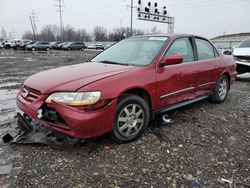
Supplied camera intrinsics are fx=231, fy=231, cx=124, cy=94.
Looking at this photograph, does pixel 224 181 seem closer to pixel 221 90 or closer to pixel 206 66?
pixel 206 66

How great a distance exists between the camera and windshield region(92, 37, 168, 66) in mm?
3752

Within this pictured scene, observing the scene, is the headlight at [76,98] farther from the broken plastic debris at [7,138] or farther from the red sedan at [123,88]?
the broken plastic debris at [7,138]

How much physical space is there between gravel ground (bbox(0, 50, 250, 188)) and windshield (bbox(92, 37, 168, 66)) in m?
1.18

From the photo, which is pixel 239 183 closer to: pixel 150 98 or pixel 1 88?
pixel 150 98

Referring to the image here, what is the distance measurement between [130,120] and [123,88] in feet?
1.69

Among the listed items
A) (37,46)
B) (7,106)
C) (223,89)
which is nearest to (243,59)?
(223,89)

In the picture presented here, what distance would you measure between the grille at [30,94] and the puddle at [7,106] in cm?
132

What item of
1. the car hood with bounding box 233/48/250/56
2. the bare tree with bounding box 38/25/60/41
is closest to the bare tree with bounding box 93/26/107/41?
the bare tree with bounding box 38/25/60/41

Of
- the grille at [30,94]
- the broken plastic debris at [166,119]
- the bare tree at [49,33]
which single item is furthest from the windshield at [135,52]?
the bare tree at [49,33]

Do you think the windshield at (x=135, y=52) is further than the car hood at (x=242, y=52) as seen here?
No

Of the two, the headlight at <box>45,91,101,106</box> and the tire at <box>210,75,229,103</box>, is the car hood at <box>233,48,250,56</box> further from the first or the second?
the headlight at <box>45,91,101,106</box>

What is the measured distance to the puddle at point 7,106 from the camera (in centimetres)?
449

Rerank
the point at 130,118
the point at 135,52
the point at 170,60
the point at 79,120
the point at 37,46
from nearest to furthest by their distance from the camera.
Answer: the point at 79,120 → the point at 130,118 → the point at 170,60 → the point at 135,52 → the point at 37,46

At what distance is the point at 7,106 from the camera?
5.36 metres
